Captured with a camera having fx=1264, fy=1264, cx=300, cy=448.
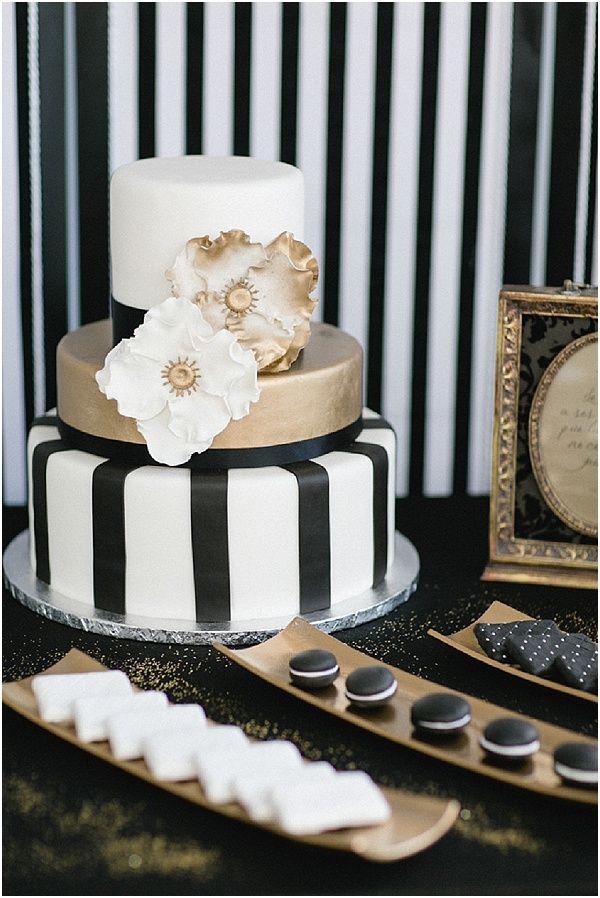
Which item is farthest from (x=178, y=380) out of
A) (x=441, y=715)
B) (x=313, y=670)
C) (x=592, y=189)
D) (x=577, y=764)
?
(x=592, y=189)

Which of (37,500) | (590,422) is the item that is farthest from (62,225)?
(590,422)

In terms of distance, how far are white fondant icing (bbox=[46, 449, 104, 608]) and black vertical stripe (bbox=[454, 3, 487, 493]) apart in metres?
0.79

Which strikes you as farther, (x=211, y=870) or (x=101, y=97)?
(x=101, y=97)

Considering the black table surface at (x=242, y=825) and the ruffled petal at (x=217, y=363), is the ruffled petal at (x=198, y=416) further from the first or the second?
the black table surface at (x=242, y=825)

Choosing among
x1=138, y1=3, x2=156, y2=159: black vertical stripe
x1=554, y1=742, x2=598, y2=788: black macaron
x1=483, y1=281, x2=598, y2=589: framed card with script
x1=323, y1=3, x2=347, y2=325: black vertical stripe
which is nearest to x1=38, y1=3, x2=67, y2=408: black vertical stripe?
x1=138, y1=3, x2=156, y2=159: black vertical stripe

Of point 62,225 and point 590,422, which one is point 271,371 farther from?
point 62,225

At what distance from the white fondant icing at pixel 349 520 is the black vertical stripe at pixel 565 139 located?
0.69m

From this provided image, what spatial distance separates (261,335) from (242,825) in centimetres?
53

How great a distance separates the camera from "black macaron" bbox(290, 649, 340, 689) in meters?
1.21

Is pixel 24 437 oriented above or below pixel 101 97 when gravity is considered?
below

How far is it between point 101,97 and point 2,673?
0.89m

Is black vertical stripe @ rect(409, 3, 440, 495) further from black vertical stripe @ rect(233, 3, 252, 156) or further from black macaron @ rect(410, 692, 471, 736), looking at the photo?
black macaron @ rect(410, 692, 471, 736)

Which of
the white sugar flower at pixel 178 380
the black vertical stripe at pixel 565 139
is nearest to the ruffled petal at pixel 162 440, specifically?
the white sugar flower at pixel 178 380

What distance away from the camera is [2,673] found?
50.5 inches
